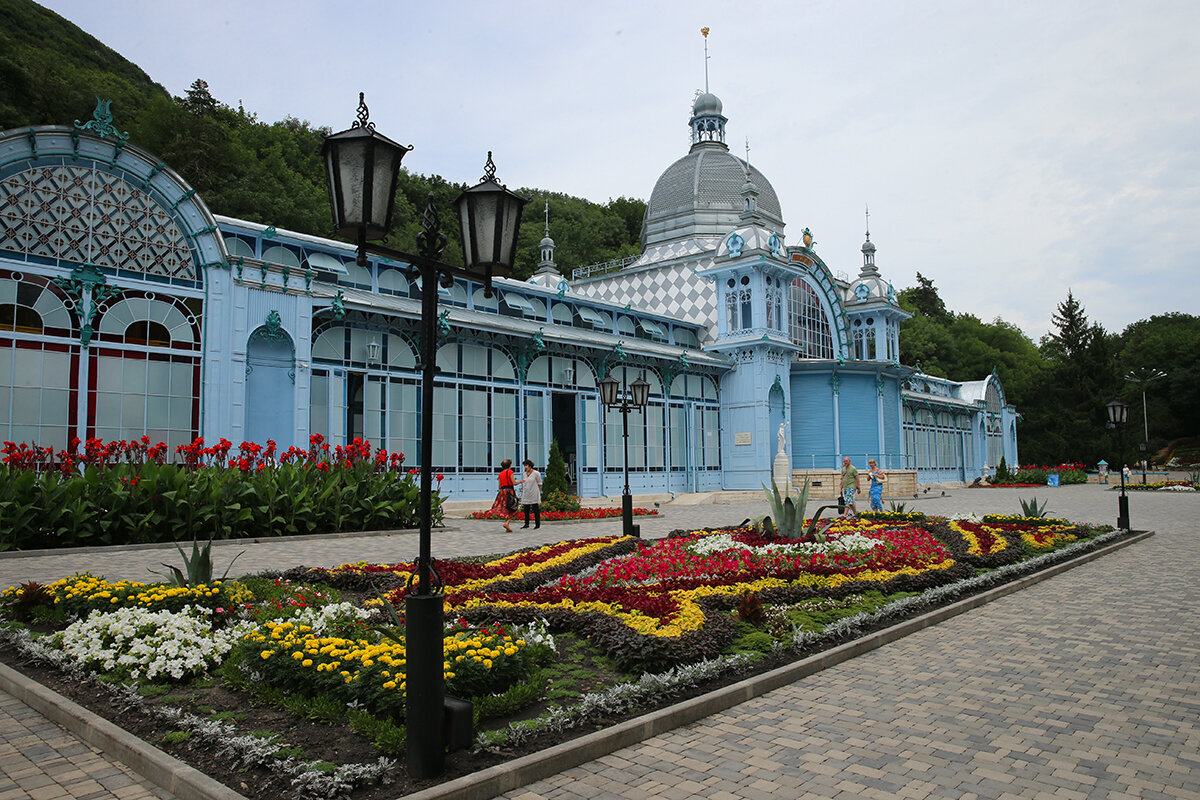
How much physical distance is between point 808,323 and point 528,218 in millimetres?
27900

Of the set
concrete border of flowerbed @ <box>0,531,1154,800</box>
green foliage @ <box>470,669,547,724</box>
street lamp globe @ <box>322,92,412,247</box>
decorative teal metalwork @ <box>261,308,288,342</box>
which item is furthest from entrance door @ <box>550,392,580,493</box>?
street lamp globe @ <box>322,92,412,247</box>

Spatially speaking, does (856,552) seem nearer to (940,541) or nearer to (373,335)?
(940,541)

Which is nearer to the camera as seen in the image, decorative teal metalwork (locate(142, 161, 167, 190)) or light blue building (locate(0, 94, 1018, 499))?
light blue building (locate(0, 94, 1018, 499))

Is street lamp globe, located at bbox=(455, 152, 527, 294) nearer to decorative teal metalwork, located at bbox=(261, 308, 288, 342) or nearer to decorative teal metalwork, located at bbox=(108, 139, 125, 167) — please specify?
decorative teal metalwork, located at bbox=(261, 308, 288, 342)

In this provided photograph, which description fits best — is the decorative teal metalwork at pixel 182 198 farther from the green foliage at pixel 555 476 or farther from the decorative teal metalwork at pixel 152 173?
the green foliage at pixel 555 476

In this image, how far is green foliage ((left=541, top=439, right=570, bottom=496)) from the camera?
21422mm

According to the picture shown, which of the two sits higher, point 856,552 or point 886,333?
point 886,333

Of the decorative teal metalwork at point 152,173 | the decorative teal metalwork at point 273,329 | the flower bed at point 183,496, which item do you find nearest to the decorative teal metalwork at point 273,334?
the decorative teal metalwork at point 273,329

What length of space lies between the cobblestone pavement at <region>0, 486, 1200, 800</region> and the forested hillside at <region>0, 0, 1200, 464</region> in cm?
1531

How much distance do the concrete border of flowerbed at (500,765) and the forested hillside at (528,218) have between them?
48.9 feet

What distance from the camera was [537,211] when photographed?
5869cm

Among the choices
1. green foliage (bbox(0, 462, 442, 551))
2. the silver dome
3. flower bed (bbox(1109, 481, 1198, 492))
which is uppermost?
the silver dome

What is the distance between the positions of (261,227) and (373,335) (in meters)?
3.83

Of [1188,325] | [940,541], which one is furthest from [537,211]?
[1188,325]
